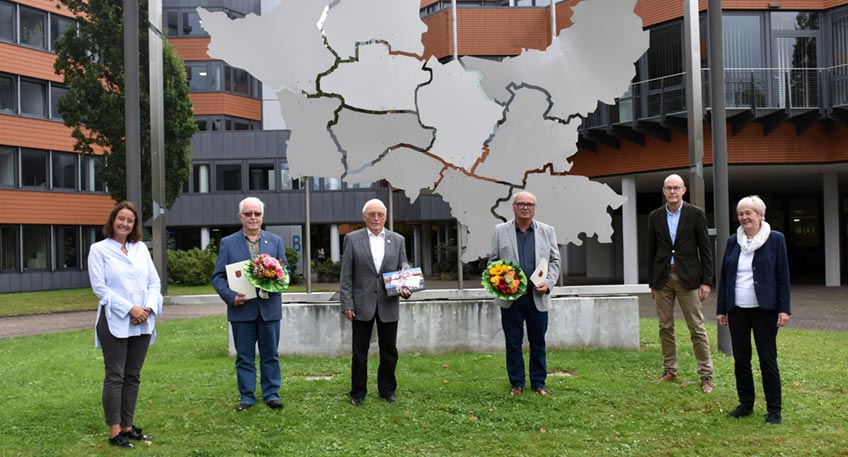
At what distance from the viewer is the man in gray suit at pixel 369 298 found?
23.4ft

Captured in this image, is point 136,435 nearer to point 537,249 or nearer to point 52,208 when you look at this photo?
point 537,249

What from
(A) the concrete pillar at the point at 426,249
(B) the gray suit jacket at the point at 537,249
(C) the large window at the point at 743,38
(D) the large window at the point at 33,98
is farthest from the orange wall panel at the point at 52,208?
(B) the gray suit jacket at the point at 537,249

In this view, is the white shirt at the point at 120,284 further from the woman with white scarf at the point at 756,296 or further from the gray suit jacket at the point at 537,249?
the woman with white scarf at the point at 756,296

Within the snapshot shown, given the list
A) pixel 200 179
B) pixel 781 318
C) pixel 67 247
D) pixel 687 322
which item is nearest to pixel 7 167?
pixel 67 247

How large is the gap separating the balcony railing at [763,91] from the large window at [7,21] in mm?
24825

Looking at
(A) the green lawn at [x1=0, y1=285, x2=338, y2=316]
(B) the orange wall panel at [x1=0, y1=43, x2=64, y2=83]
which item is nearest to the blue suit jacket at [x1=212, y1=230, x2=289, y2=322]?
(A) the green lawn at [x1=0, y1=285, x2=338, y2=316]

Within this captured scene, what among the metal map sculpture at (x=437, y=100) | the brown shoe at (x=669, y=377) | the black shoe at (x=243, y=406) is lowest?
the brown shoe at (x=669, y=377)

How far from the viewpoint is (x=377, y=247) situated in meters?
7.32

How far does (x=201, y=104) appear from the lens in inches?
1577

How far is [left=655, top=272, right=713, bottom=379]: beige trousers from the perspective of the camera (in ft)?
25.0

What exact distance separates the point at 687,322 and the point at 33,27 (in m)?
32.9

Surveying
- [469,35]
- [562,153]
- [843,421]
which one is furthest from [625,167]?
[843,421]

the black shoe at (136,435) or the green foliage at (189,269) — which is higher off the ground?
the green foliage at (189,269)

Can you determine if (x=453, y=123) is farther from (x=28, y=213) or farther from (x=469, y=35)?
(x=28, y=213)
